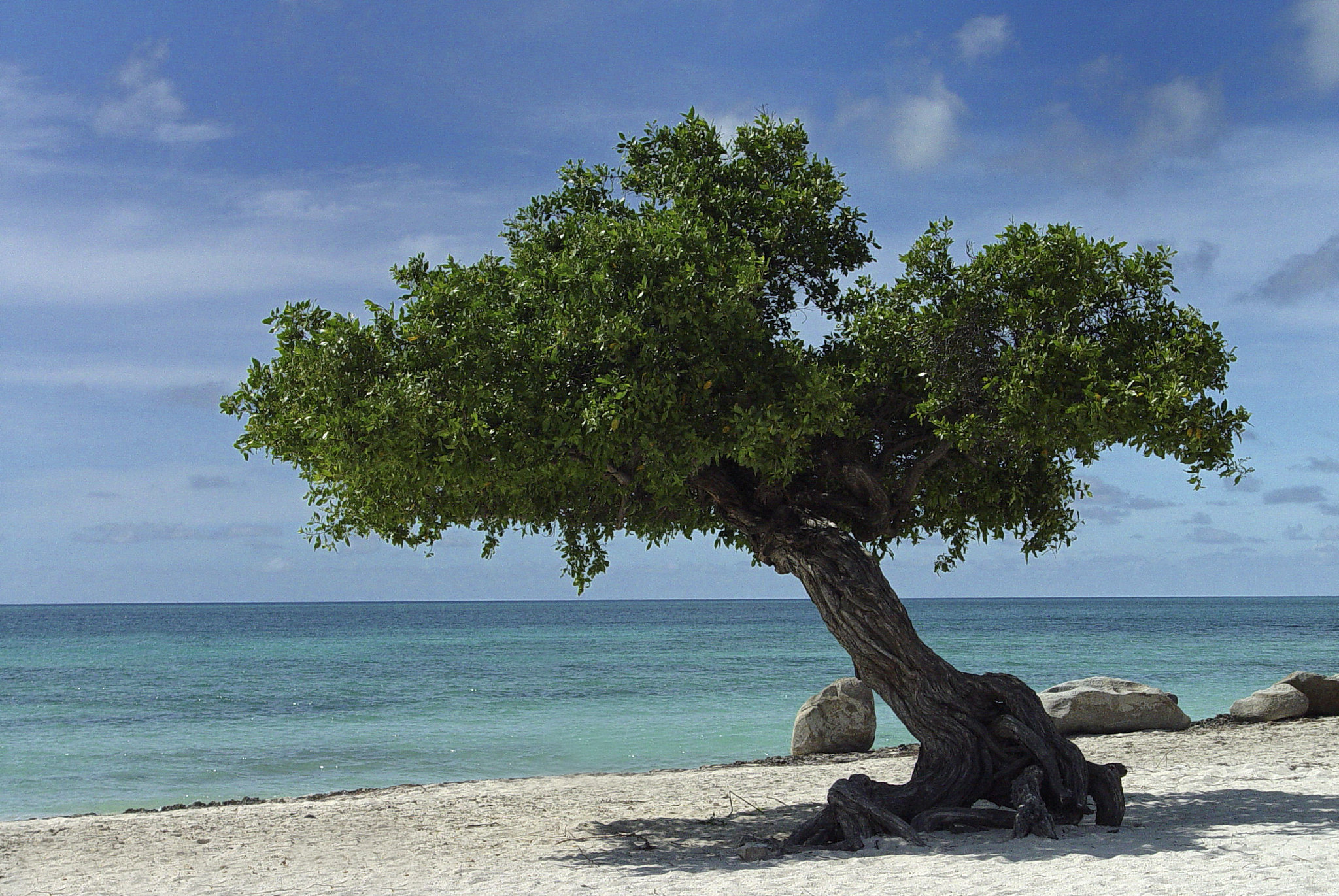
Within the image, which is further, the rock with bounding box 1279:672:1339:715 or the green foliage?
the rock with bounding box 1279:672:1339:715

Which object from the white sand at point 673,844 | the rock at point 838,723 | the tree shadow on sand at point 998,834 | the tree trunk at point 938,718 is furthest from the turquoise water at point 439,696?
the tree trunk at point 938,718

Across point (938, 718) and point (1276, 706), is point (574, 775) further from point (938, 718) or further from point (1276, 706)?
point (1276, 706)

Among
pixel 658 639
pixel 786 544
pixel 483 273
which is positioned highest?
pixel 483 273

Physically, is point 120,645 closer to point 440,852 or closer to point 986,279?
point 440,852

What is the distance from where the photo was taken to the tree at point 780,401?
859 centimetres

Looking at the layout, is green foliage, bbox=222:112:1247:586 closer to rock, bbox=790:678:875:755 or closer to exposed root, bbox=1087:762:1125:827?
exposed root, bbox=1087:762:1125:827

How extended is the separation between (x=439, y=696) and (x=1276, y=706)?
23.5 metres

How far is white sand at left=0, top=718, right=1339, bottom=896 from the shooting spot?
8031 millimetres

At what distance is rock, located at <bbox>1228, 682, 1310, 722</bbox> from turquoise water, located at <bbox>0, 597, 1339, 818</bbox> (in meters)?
6.45

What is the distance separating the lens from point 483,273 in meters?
9.25

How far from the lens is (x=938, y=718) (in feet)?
33.9

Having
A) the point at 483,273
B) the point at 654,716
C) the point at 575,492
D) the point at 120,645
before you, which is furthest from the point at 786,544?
the point at 120,645

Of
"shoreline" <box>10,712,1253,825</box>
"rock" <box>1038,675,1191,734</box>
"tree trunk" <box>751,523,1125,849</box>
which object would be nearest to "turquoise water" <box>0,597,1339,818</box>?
"shoreline" <box>10,712,1253,825</box>

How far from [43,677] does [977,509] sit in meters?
44.5
